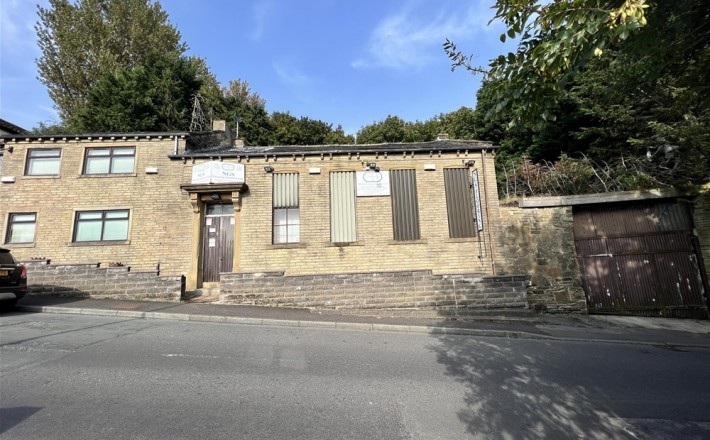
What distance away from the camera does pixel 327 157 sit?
13.3 m

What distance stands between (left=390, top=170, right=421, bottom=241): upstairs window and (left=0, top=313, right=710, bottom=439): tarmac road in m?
5.88

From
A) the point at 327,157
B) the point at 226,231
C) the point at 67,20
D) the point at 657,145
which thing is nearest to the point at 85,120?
the point at 67,20

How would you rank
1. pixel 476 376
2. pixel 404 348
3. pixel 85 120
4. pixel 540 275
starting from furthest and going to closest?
pixel 85 120 → pixel 540 275 → pixel 404 348 → pixel 476 376

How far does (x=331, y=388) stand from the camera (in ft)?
14.4

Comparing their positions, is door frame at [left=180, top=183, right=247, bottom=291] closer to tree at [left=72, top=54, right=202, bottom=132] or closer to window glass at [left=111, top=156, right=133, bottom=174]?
window glass at [left=111, top=156, right=133, bottom=174]

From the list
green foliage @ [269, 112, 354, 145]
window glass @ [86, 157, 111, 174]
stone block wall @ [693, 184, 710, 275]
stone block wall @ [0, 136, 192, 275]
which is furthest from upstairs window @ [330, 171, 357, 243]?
green foliage @ [269, 112, 354, 145]

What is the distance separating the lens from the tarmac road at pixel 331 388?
11.3 ft

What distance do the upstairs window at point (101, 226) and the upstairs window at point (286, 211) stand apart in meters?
5.70

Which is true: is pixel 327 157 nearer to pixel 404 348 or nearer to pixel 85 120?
pixel 404 348

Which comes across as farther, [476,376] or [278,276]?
[278,276]

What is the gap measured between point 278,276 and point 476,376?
22.5 ft

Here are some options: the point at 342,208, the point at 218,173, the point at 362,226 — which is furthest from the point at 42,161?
the point at 362,226

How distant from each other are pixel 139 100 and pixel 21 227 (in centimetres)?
1092

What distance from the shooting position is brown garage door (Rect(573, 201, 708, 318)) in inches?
416
